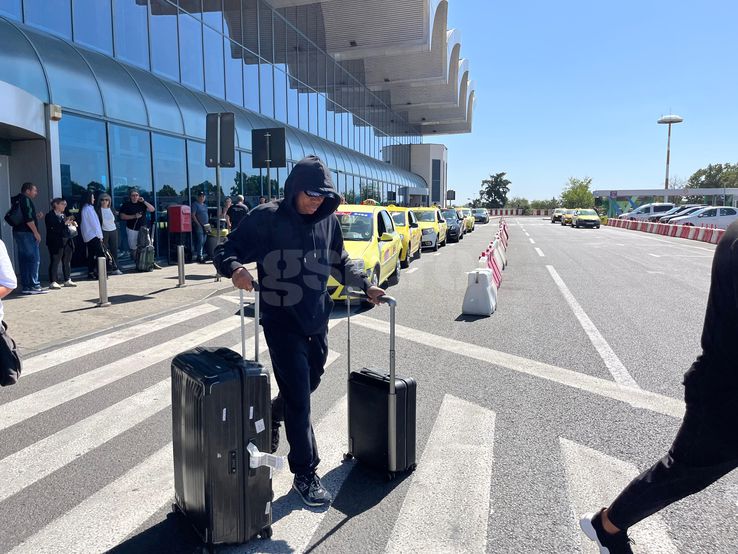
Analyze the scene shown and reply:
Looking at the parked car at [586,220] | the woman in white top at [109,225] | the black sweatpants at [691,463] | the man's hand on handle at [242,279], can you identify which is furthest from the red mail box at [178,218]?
the parked car at [586,220]

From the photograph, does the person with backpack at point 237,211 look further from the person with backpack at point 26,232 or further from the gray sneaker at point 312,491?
the gray sneaker at point 312,491

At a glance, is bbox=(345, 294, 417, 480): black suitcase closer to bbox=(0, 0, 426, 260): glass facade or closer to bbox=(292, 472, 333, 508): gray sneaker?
bbox=(292, 472, 333, 508): gray sneaker

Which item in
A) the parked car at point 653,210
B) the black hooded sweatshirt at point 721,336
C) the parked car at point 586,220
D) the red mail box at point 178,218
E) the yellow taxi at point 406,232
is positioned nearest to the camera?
the black hooded sweatshirt at point 721,336

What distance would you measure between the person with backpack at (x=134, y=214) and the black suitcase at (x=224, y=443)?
1183 cm

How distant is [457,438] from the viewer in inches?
162

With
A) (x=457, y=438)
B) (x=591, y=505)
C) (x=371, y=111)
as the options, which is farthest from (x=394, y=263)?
(x=371, y=111)

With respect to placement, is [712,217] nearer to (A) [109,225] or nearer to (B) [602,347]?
(B) [602,347]

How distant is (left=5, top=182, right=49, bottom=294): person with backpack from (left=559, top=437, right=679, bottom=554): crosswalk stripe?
31.1ft

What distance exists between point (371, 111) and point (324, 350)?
41058 millimetres

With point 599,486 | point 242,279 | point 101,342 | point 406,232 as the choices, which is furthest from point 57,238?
point 599,486

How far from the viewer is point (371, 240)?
35.9 feet

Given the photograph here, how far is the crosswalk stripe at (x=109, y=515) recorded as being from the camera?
111 inches

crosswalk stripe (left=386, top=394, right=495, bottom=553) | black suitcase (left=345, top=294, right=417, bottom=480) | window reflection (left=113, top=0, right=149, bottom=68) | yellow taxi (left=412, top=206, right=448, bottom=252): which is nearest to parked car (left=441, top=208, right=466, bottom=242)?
yellow taxi (left=412, top=206, right=448, bottom=252)

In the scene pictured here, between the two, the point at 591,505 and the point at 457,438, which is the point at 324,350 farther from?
the point at 591,505
